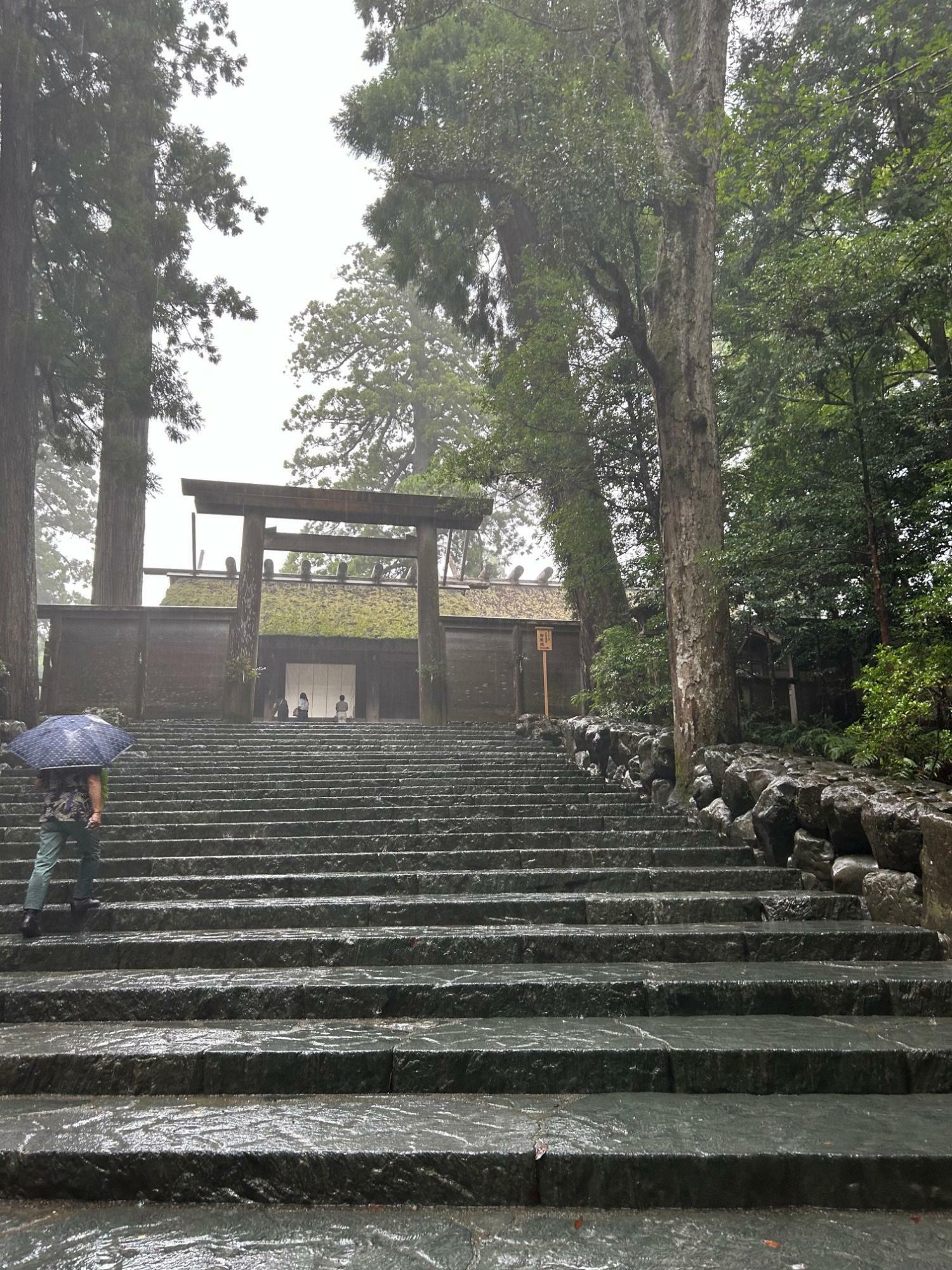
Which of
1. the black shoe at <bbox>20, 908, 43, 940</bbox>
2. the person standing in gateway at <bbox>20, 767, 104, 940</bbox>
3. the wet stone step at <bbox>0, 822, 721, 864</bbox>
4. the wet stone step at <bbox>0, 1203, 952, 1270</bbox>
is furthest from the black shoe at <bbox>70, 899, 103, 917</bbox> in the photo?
the wet stone step at <bbox>0, 1203, 952, 1270</bbox>

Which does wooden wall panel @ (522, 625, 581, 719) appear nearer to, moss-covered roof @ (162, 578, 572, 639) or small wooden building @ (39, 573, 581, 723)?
small wooden building @ (39, 573, 581, 723)

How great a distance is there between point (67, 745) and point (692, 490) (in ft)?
19.7

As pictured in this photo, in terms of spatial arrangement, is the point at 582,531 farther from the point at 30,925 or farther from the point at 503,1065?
the point at 503,1065

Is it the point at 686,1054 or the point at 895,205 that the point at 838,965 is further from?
the point at 895,205

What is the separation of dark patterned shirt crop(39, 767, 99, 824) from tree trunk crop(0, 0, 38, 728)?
7.34 meters

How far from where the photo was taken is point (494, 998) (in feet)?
12.2

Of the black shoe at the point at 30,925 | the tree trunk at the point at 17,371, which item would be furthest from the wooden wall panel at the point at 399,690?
the black shoe at the point at 30,925

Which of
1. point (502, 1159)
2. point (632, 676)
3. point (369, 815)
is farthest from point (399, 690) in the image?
point (502, 1159)

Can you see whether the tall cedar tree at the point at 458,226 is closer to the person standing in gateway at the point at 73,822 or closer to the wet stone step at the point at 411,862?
the wet stone step at the point at 411,862

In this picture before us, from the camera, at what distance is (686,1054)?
308 centimetres

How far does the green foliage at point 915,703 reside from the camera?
510 centimetres

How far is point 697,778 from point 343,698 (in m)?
14.0

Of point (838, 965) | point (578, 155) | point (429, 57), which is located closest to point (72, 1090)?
point (838, 965)

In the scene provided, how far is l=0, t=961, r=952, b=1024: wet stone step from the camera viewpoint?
3689 millimetres
